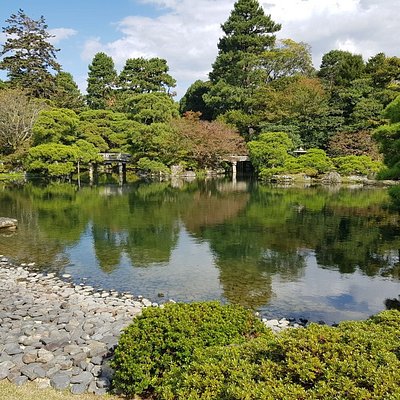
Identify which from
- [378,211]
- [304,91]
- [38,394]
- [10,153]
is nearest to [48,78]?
[10,153]

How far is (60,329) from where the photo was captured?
20.1 ft

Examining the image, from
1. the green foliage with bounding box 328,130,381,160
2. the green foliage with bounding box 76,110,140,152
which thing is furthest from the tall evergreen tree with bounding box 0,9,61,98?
the green foliage with bounding box 328,130,381,160

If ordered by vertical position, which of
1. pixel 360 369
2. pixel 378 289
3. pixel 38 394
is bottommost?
pixel 378 289

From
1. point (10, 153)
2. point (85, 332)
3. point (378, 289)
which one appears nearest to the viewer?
point (85, 332)

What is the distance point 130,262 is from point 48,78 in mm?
40233

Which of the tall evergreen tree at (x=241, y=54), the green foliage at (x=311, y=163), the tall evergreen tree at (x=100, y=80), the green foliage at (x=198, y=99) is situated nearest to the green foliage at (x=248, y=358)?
the green foliage at (x=311, y=163)

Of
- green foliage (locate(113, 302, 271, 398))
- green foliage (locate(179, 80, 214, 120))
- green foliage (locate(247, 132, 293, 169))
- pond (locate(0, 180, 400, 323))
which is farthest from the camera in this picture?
green foliage (locate(179, 80, 214, 120))

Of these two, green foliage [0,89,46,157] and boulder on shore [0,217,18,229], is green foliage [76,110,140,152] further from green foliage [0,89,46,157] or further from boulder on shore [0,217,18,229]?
boulder on shore [0,217,18,229]

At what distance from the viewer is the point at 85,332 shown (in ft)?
19.6

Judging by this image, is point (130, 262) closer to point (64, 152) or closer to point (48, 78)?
point (64, 152)

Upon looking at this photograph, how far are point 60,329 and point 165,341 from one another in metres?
2.76

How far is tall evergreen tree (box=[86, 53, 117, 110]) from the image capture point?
52594 mm

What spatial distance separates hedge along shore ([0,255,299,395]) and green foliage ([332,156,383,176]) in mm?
28656

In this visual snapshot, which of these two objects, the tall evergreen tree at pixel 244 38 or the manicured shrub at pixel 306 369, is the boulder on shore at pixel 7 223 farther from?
the tall evergreen tree at pixel 244 38
